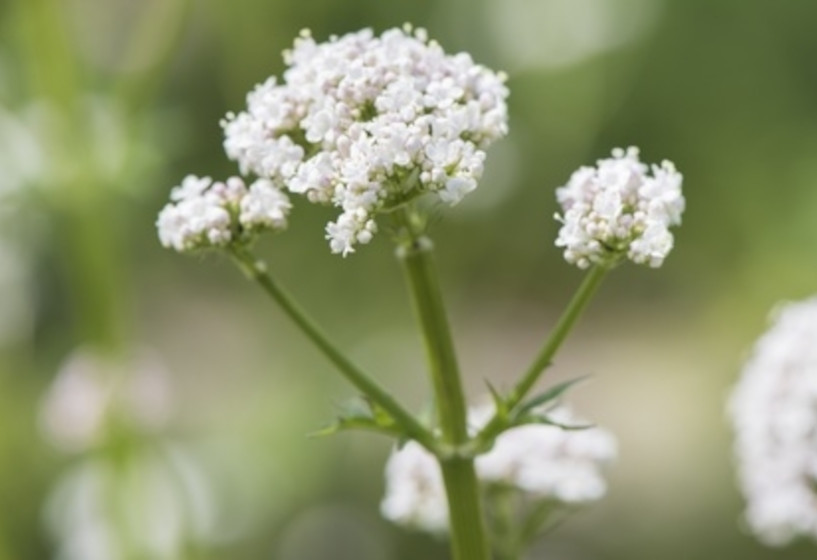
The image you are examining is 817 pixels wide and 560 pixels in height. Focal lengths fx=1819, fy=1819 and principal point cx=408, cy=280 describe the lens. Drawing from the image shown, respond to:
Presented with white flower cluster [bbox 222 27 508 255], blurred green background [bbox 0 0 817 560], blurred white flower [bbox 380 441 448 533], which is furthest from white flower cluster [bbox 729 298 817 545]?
blurred green background [bbox 0 0 817 560]

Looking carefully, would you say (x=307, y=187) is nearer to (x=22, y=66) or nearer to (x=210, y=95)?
(x=22, y=66)

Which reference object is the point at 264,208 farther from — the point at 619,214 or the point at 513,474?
the point at 513,474

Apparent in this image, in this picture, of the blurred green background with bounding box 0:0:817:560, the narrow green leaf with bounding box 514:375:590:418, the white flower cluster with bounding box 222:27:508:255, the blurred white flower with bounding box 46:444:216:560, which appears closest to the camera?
the white flower cluster with bounding box 222:27:508:255

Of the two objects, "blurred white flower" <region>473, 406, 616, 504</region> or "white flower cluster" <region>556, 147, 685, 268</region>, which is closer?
"white flower cluster" <region>556, 147, 685, 268</region>

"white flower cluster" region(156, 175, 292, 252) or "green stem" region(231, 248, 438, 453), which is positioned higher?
"white flower cluster" region(156, 175, 292, 252)

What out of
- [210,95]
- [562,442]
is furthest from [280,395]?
[562,442]

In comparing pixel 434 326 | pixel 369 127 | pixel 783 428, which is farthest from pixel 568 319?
pixel 783 428

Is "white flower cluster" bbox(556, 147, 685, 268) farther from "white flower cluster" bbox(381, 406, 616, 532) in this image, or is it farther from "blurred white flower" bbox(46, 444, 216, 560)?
"blurred white flower" bbox(46, 444, 216, 560)
